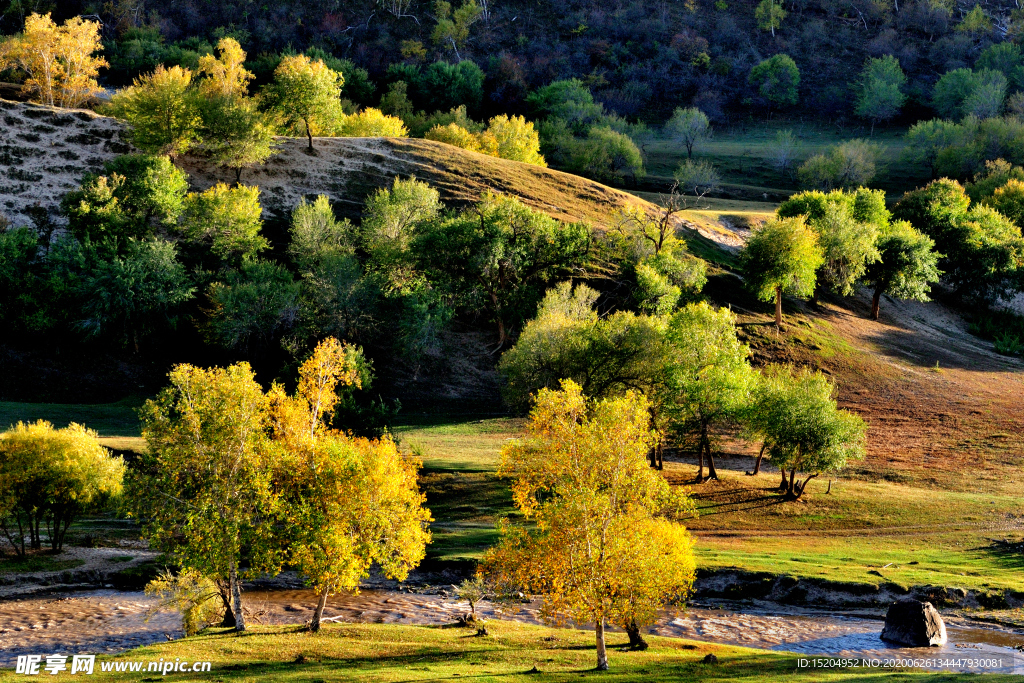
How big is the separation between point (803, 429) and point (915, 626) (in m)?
17.8

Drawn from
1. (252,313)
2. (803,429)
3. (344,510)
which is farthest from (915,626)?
(252,313)

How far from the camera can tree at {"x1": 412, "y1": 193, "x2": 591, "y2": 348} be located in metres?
88.8

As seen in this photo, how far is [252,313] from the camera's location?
8212 centimetres

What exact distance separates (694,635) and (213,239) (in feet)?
236

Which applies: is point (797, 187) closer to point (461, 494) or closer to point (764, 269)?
point (764, 269)

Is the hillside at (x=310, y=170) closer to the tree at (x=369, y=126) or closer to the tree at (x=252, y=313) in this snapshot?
the tree at (x=369, y=126)

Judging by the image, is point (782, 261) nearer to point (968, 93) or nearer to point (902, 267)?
point (902, 267)

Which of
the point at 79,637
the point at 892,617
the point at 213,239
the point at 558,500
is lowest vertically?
the point at 79,637

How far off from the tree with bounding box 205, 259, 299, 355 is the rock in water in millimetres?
60530

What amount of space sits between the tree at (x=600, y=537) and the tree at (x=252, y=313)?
177ft

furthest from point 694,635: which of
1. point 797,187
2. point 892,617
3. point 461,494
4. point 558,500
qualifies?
point 797,187

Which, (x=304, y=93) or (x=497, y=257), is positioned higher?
(x=304, y=93)

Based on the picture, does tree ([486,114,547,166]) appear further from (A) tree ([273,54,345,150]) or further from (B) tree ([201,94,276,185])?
(B) tree ([201,94,276,185])

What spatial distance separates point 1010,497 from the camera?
5672 cm
